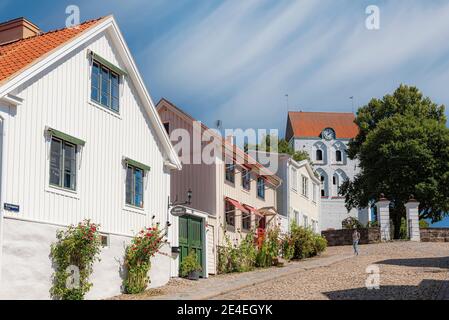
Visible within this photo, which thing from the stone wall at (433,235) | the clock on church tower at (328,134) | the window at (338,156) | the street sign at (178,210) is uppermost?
the clock on church tower at (328,134)

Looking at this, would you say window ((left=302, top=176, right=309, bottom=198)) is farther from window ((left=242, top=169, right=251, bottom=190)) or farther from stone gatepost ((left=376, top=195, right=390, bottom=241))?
window ((left=242, top=169, right=251, bottom=190))

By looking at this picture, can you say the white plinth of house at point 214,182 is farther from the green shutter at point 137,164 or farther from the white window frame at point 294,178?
the white window frame at point 294,178

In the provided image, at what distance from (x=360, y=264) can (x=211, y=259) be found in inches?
239

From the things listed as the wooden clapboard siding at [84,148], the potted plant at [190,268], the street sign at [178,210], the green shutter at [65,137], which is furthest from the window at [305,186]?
the green shutter at [65,137]

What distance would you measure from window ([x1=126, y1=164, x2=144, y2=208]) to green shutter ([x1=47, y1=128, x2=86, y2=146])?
2.85m

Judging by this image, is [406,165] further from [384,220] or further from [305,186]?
[305,186]

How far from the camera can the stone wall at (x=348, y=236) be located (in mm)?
44906

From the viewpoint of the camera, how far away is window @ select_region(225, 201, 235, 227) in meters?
31.3

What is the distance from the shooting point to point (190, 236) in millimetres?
27109

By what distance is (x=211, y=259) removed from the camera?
28828 millimetres

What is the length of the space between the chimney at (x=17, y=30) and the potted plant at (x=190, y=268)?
9617 mm

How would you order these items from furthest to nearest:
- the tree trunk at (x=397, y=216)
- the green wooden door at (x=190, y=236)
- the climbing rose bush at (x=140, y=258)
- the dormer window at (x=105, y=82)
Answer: the tree trunk at (x=397, y=216) < the green wooden door at (x=190, y=236) < the climbing rose bush at (x=140, y=258) < the dormer window at (x=105, y=82)

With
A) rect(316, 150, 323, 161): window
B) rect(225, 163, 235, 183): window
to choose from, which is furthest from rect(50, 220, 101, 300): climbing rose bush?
rect(316, 150, 323, 161): window
